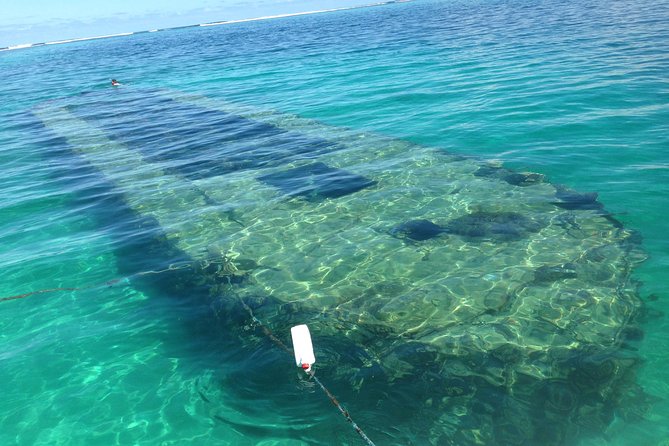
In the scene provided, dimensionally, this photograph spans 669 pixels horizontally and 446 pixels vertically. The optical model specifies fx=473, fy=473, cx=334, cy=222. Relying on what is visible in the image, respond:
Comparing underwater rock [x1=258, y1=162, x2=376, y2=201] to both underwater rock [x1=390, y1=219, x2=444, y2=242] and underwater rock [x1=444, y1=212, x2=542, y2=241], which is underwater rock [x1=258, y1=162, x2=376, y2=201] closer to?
underwater rock [x1=390, y1=219, x2=444, y2=242]

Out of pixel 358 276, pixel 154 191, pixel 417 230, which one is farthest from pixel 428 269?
pixel 154 191

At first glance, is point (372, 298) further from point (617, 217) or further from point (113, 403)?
point (617, 217)

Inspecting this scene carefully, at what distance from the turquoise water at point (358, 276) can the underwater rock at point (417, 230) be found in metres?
0.18

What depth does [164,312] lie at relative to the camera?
9555mm

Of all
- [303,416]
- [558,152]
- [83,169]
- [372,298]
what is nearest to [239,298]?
[372,298]

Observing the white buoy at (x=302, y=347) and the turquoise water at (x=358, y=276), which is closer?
the turquoise water at (x=358, y=276)

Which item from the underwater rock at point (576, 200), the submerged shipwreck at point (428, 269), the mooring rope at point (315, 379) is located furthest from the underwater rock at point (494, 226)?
the mooring rope at point (315, 379)

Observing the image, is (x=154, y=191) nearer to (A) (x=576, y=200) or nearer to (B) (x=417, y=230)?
(B) (x=417, y=230)

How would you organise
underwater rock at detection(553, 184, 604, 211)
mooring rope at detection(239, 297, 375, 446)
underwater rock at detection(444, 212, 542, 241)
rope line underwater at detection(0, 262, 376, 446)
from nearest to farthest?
mooring rope at detection(239, 297, 375, 446)
rope line underwater at detection(0, 262, 376, 446)
underwater rock at detection(444, 212, 542, 241)
underwater rock at detection(553, 184, 604, 211)

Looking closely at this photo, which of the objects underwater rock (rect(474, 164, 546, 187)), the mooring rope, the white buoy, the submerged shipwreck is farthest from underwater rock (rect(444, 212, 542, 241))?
the white buoy

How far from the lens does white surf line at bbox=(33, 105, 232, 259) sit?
41.5 feet

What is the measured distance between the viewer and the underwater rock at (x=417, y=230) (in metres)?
11.2

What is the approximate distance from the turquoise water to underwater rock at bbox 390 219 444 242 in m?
0.18

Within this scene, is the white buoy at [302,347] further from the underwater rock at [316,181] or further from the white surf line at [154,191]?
the underwater rock at [316,181]
